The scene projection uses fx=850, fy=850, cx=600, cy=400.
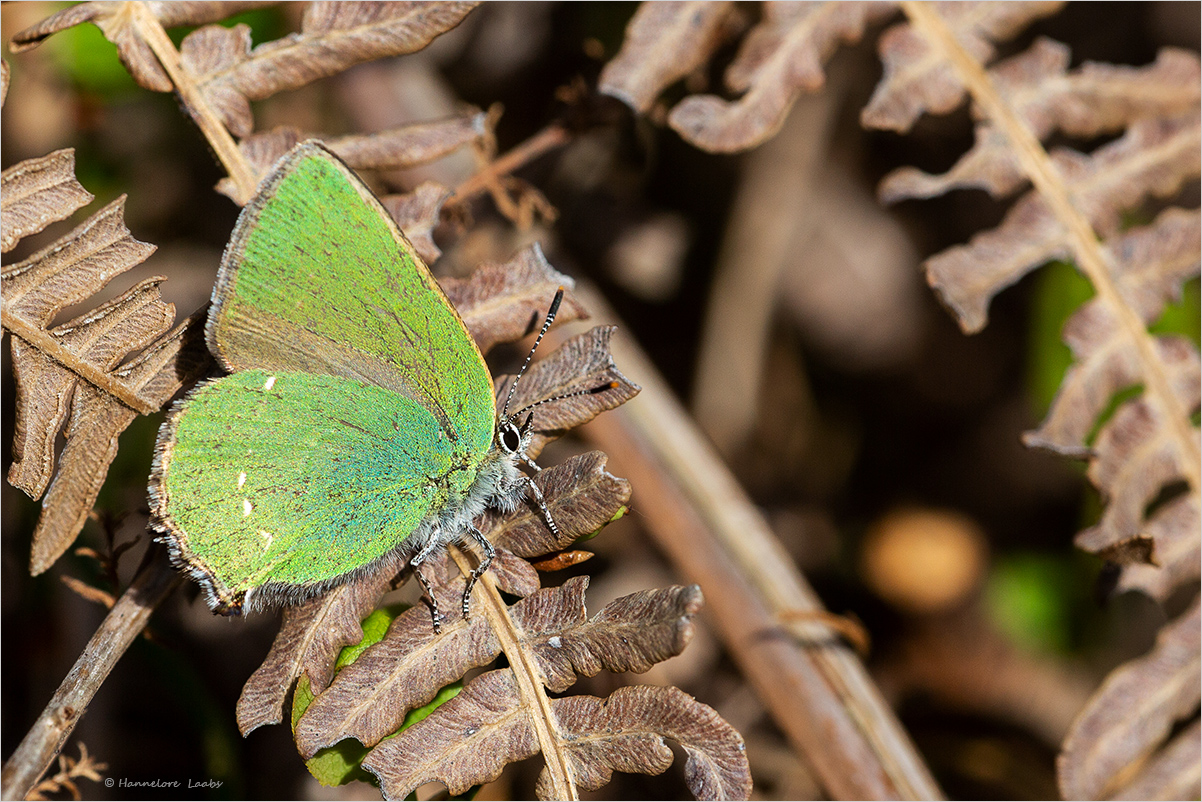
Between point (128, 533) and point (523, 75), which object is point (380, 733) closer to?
point (128, 533)

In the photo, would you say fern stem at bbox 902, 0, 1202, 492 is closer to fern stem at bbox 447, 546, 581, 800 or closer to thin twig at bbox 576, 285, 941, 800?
thin twig at bbox 576, 285, 941, 800

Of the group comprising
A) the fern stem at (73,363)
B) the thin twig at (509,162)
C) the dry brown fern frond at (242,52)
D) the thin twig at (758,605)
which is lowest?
the thin twig at (758,605)

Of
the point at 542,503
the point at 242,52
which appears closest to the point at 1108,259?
the point at 542,503

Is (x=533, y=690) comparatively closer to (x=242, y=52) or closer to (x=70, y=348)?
(x=70, y=348)

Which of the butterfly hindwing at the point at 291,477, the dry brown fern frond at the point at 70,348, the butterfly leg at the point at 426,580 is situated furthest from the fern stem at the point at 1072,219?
the dry brown fern frond at the point at 70,348

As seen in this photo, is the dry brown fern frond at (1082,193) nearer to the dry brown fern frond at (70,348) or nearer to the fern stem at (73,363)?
the dry brown fern frond at (70,348)

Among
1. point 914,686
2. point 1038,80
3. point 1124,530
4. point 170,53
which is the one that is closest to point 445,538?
point 170,53

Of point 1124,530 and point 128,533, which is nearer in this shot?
point 1124,530
